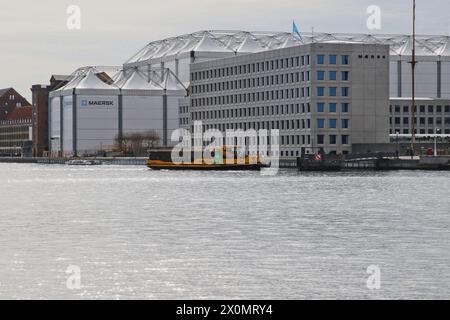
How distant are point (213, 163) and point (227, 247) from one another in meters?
134

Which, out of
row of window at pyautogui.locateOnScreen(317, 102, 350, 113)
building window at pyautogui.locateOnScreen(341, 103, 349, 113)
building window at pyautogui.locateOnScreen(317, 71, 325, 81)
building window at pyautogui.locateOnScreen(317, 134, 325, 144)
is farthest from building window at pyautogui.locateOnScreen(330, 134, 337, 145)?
building window at pyautogui.locateOnScreen(317, 71, 325, 81)

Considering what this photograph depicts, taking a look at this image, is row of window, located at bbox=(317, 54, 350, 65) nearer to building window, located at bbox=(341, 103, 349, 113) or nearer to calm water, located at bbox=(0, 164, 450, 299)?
building window, located at bbox=(341, 103, 349, 113)

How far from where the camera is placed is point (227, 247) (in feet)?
154

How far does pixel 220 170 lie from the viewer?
185750 millimetres

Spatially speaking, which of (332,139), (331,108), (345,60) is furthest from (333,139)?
(345,60)

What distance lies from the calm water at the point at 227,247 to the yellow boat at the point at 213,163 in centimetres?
9068

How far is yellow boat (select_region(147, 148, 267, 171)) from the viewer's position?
6919 inches

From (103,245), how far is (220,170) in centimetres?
13802

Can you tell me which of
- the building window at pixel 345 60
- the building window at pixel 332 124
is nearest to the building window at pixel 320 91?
the building window at pixel 332 124

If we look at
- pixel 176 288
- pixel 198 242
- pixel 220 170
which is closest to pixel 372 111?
pixel 220 170

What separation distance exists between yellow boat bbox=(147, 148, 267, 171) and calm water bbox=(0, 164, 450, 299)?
90682 mm

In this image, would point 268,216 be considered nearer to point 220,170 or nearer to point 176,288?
point 176,288

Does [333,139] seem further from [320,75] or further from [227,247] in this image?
[227,247]
